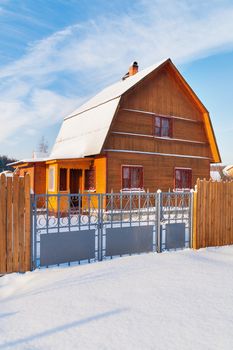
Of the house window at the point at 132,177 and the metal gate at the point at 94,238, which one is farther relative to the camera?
the house window at the point at 132,177

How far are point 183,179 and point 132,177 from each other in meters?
3.75

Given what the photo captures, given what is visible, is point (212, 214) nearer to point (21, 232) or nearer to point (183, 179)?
point (21, 232)

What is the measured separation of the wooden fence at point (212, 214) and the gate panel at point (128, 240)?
1411 mm

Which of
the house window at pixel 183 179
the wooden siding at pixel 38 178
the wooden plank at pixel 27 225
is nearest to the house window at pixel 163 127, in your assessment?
the house window at pixel 183 179

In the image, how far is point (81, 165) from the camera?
1656 centimetres

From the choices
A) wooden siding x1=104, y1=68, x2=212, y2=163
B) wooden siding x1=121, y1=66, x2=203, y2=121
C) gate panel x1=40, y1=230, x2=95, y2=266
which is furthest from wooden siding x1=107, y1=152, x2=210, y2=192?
gate panel x1=40, y1=230, x2=95, y2=266

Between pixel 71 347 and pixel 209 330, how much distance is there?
1.60 metres

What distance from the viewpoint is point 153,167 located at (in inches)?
673

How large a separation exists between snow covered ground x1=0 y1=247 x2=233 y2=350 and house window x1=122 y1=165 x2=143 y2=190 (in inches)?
390

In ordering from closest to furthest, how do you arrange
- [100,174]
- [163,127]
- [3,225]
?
[3,225]
[100,174]
[163,127]

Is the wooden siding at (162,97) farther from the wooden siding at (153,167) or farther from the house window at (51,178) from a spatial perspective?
the house window at (51,178)

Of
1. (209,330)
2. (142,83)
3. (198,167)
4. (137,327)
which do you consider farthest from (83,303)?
(198,167)

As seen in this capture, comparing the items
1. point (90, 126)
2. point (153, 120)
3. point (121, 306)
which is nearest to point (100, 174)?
point (90, 126)

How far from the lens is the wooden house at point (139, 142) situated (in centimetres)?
1574
